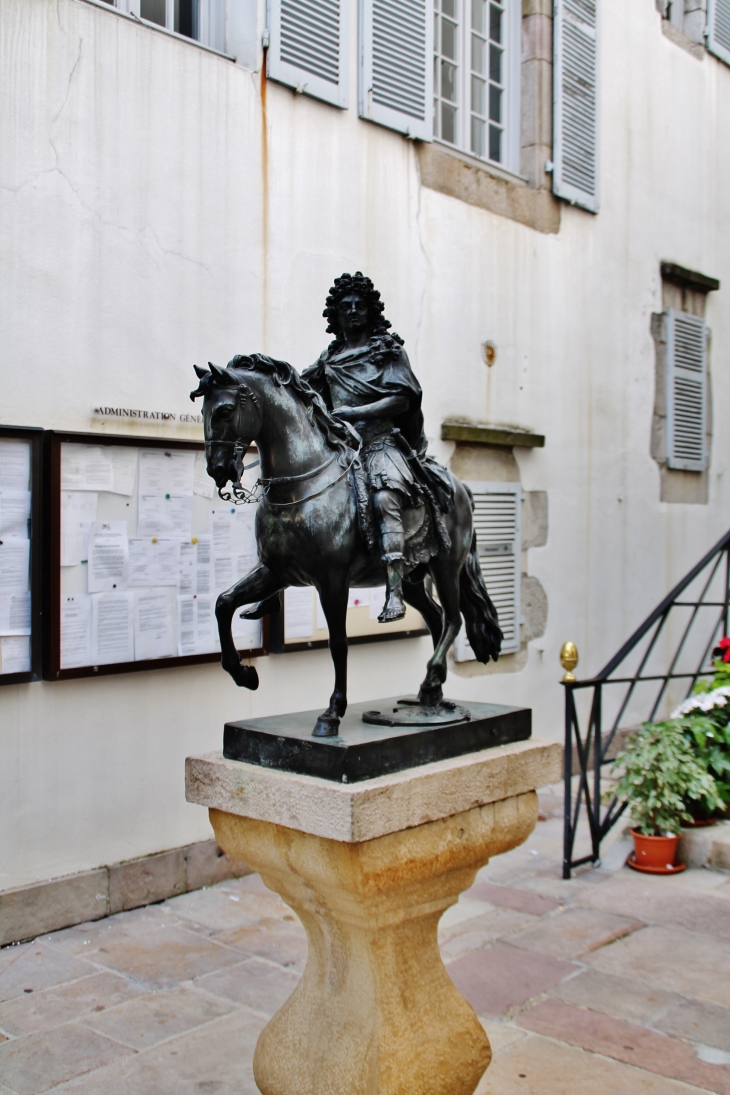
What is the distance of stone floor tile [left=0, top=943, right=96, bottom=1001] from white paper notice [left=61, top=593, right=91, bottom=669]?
1.17 m

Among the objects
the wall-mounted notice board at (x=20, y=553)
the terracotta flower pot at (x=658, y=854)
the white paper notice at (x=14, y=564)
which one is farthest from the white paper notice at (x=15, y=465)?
the terracotta flower pot at (x=658, y=854)

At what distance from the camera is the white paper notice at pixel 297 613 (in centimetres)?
526

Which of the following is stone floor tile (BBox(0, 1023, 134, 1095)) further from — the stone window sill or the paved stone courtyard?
the stone window sill

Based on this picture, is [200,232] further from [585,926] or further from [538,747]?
[585,926]

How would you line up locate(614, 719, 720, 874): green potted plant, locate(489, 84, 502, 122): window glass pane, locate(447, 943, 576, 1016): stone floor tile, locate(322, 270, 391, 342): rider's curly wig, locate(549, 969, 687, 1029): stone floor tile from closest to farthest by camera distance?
locate(322, 270, 391, 342): rider's curly wig < locate(549, 969, 687, 1029): stone floor tile < locate(447, 943, 576, 1016): stone floor tile < locate(614, 719, 720, 874): green potted plant < locate(489, 84, 502, 122): window glass pane

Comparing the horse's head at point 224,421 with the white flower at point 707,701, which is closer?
the horse's head at point 224,421

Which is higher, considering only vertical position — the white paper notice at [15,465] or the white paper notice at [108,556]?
the white paper notice at [15,465]

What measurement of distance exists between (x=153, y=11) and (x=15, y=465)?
2524mm

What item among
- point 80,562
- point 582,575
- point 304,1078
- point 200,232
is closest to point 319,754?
point 304,1078

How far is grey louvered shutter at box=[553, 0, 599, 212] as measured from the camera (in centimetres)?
707

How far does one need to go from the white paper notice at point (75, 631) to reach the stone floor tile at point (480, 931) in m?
1.99

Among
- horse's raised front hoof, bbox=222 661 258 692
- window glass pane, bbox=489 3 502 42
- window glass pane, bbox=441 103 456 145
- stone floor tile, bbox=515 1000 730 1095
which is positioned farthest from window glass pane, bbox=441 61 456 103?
stone floor tile, bbox=515 1000 730 1095

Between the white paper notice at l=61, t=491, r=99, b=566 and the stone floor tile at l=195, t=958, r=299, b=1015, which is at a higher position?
the white paper notice at l=61, t=491, r=99, b=566

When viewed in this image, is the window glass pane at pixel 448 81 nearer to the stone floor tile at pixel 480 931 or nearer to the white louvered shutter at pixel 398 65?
the white louvered shutter at pixel 398 65
